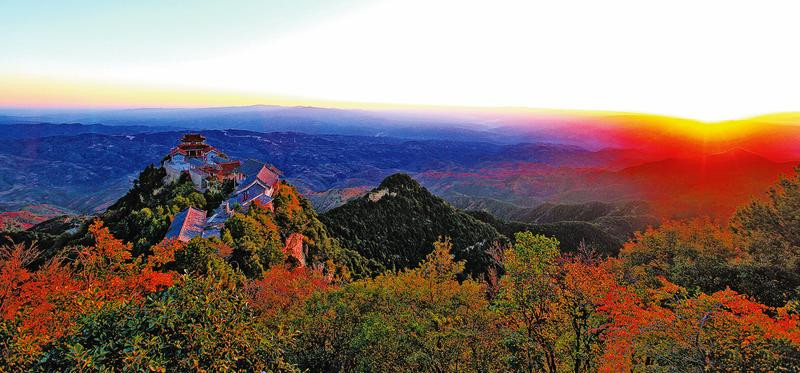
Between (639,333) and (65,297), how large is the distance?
24621mm

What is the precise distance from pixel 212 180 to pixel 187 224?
17.9 metres

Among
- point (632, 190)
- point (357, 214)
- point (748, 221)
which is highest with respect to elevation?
point (748, 221)

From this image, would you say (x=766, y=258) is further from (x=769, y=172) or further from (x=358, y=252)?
(x=769, y=172)

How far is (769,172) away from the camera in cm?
14425

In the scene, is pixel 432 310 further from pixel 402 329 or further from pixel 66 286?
pixel 66 286

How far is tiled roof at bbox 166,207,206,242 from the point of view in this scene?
35.8 m

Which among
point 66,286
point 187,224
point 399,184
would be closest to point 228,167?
point 187,224

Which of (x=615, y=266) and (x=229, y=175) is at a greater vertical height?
(x=229, y=175)

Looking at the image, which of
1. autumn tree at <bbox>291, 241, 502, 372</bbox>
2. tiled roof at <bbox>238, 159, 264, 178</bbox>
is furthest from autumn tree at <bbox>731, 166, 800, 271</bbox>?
tiled roof at <bbox>238, 159, 264, 178</bbox>

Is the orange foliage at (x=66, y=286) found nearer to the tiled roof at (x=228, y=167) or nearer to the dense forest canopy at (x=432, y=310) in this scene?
the dense forest canopy at (x=432, y=310)

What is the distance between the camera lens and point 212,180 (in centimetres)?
5444

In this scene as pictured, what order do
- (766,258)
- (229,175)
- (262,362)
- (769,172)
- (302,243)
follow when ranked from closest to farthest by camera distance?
(262,362)
(766,258)
(302,243)
(229,175)
(769,172)

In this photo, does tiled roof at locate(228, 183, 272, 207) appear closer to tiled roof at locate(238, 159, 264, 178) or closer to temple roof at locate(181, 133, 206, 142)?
tiled roof at locate(238, 159, 264, 178)

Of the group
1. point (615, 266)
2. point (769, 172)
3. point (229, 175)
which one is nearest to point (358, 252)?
point (229, 175)
